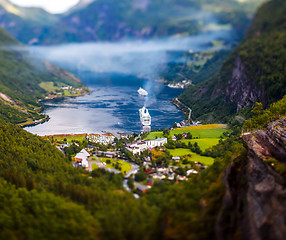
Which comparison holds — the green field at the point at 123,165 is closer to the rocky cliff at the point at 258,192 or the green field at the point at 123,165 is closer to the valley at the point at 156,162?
the valley at the point at 156,162

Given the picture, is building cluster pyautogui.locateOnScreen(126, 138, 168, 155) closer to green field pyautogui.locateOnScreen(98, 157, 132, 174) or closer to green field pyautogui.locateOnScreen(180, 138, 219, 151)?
green field pyautogui.locateOnScreen(180, 138, 219, 151)

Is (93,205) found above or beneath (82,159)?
beneath

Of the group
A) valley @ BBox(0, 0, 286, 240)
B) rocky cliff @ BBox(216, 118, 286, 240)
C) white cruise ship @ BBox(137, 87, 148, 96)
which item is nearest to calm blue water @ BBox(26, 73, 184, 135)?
valley @ BBox(0, 0, 286, 240)

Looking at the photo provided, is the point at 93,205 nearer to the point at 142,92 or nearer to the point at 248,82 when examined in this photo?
the point at 248,82

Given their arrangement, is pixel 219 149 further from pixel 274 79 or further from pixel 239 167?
pixel 274 79

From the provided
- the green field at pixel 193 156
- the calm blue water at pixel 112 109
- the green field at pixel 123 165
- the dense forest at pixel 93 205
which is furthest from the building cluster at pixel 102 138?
the dense forest at pixel 93 205

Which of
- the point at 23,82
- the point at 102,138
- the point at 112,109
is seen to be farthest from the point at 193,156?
the point at 23,82
